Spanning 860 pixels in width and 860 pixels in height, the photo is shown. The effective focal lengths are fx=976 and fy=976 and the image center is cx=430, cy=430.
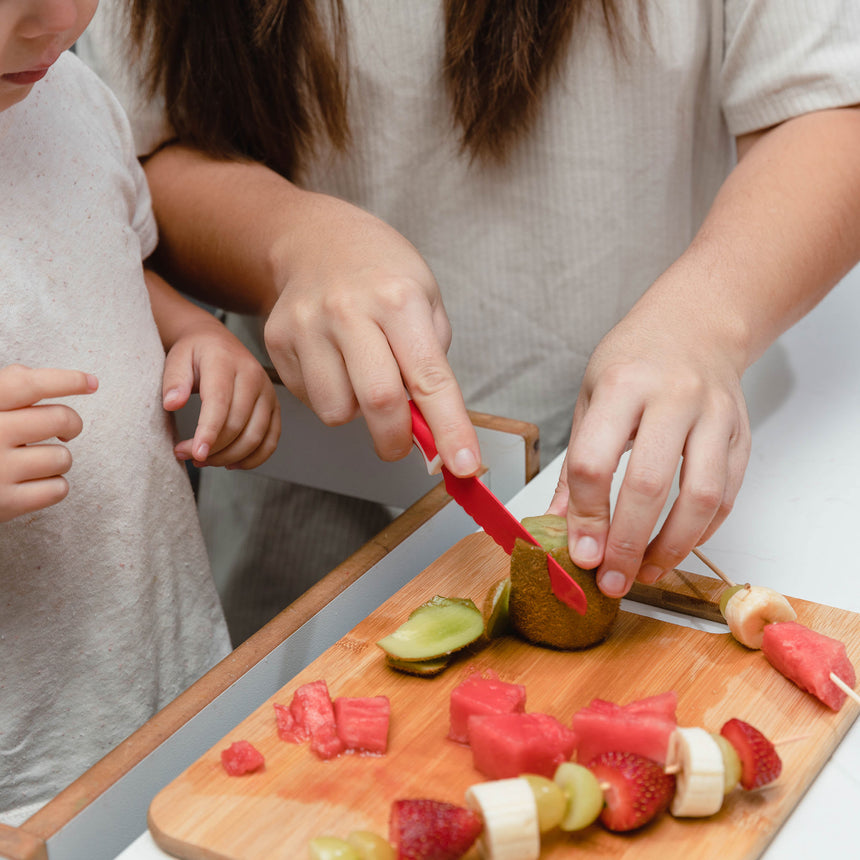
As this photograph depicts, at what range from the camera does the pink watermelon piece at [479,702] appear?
2.27 feet

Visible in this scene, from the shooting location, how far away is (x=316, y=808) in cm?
65

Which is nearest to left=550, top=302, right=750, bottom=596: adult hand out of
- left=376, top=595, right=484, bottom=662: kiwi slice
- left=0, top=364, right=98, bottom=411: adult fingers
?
left=376, top=595, right=484, bottom=662: kiwi slice

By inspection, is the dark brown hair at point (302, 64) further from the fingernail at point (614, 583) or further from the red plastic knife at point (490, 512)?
the fingernail at point (614, 583)

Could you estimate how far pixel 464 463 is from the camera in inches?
31.6

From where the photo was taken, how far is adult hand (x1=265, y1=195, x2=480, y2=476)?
0.83 meters

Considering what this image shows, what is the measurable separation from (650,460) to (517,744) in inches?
9.5

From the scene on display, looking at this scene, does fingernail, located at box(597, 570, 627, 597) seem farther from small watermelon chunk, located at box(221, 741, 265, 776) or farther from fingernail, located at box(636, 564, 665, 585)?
small watermelon chunk, located at box(221, 741, 265, 776)

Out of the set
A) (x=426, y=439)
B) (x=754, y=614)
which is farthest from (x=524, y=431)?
(x=754, y=614)

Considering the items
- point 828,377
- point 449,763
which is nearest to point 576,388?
point 828,377

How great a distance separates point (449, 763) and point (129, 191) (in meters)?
0.75

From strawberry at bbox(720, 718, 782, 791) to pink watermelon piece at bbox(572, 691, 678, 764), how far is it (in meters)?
0.05

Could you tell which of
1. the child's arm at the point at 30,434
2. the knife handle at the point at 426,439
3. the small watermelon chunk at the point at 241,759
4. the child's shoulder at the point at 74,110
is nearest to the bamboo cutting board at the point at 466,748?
the small watermelon chunk at the point at 241,759

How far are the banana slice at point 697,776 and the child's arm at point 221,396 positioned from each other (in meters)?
0.55

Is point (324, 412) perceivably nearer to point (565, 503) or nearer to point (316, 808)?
point (565, 503)
